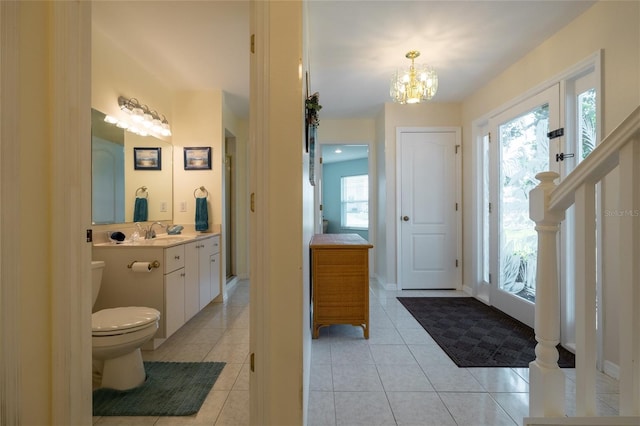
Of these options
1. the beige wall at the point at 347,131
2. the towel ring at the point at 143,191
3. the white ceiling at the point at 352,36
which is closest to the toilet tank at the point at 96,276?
the towel ring at the point at 143,191

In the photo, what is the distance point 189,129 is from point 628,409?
3.75 meters

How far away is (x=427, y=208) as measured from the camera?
379 centimetres

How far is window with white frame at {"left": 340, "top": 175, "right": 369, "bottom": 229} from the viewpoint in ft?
23.4

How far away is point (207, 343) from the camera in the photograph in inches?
89.5

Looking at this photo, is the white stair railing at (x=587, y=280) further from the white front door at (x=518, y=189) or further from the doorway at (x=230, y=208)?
the doorway at (x=230, y=208)

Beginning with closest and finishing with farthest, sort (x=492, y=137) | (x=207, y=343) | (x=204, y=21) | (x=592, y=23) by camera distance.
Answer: (x=592, y=23) → (x=204, y=21) → (x=207, y=343) → (x=492, y=137)

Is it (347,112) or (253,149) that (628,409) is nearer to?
(253,149)

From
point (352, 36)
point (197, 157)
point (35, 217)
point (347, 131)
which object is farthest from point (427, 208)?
point (35, 217)

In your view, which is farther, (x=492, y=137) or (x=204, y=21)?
(x=492, y=137)

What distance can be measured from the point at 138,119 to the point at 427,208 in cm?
343

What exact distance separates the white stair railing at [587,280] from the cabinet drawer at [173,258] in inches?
88.3

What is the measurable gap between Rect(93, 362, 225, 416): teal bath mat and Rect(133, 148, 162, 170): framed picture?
5.84ft

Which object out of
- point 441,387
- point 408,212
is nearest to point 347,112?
point 408,212

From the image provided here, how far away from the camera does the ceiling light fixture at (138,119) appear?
2.45 m
